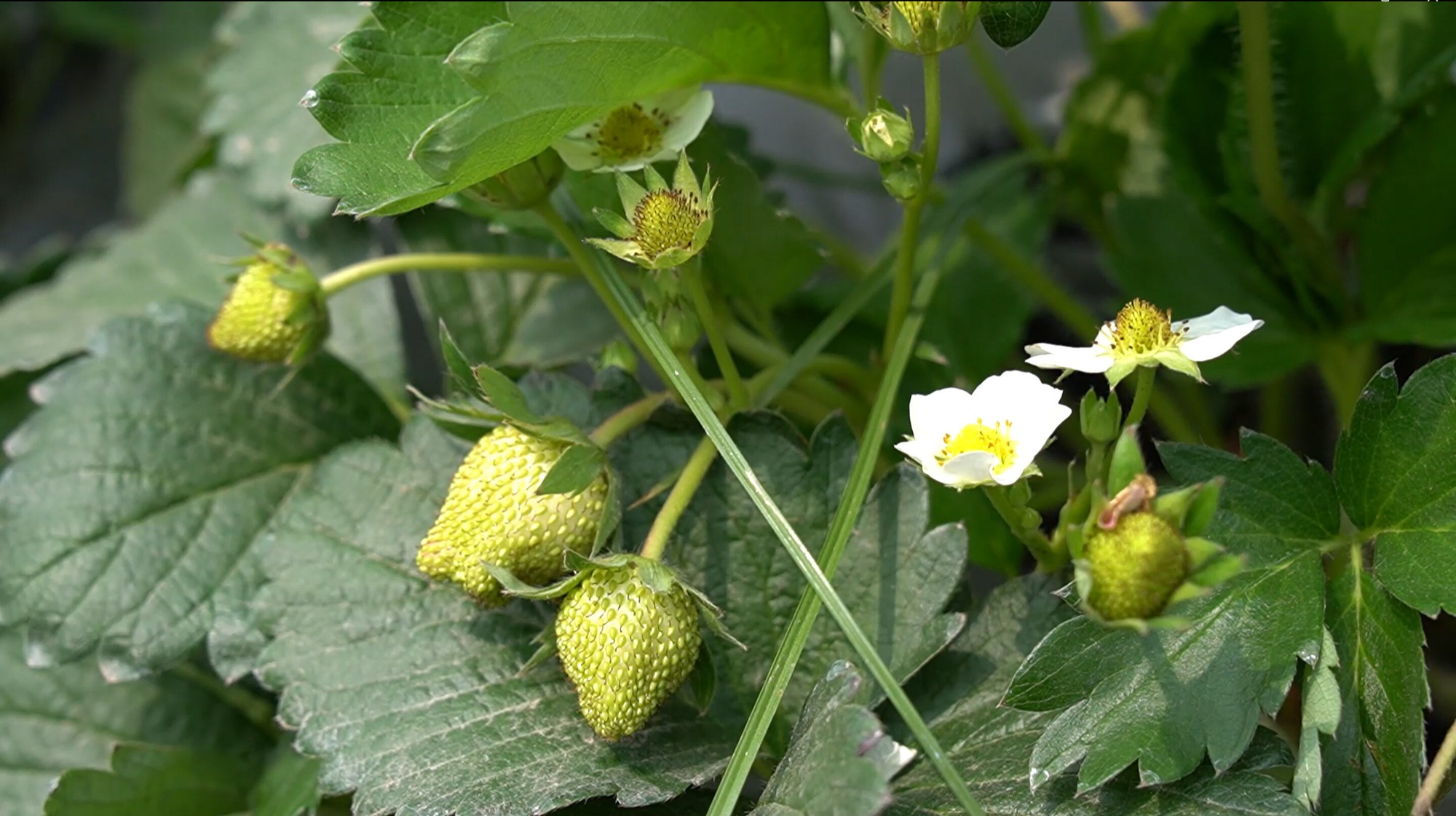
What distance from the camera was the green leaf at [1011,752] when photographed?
60cm

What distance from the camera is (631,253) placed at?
2.16ft

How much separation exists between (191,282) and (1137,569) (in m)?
0.94

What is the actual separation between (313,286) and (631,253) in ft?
0.96

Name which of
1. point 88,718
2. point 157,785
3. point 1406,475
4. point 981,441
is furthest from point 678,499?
point 88,718

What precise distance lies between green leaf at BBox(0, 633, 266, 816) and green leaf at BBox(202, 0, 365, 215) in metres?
0.43

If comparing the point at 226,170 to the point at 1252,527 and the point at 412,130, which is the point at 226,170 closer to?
the point at 412,130

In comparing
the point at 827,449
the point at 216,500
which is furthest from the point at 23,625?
the point at 827,449

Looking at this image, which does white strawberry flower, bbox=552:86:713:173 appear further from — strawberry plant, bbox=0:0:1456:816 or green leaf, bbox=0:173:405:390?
green leaf, bbox=0:173:405:390

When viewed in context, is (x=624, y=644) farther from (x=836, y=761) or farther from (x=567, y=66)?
(x=567, y=66)

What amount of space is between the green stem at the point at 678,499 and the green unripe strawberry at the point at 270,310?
292mm

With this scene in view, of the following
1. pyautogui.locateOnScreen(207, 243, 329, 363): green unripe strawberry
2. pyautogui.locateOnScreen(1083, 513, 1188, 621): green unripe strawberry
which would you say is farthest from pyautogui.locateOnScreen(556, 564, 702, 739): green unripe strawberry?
pyautogui.locateOnScreen(207, 243, 329, 363): green unripe strawberry

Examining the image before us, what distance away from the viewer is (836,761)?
1.90 feet

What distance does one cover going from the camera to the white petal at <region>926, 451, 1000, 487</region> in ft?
1.94

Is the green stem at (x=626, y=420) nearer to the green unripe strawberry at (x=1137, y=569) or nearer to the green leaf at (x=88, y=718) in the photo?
the green unripe strawberry at (x=1137, y=569)
